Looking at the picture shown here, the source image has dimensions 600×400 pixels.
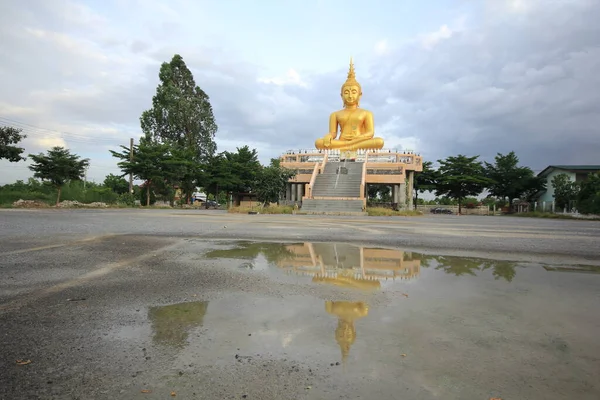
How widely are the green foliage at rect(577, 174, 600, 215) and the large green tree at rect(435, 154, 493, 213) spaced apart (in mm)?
10952

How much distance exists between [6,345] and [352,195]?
25.2 metres

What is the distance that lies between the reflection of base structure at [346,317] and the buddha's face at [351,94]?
3274cm

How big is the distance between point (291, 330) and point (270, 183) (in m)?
25.0

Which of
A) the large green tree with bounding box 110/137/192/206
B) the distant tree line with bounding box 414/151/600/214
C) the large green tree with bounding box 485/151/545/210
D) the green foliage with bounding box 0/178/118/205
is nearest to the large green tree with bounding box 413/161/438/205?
the distant tree line with bounding box 414/151/600/214

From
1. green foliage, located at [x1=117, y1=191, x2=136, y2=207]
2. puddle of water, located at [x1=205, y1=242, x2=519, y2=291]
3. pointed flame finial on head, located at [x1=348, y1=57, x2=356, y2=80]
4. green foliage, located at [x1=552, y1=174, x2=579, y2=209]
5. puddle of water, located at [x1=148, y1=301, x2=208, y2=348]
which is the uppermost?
pointed flame finial on head, located at [x1=348, y1=57, x2=356, y2=80]

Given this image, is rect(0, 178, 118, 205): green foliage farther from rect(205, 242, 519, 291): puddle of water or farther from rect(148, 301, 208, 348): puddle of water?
Answer: rect(148, 301, 208, 348): puddle of water

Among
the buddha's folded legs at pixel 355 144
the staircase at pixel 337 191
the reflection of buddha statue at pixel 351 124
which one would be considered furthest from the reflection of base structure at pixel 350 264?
the reflection of buddha statue at pixel 351 124

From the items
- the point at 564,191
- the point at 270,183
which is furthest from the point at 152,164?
the point at 564,191

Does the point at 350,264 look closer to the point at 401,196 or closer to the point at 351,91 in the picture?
the point at 401,196

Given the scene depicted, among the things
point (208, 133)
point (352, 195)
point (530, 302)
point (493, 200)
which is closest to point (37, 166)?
point (208, 133)

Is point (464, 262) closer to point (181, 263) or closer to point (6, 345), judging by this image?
point (181, 263)

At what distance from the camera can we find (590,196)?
2658cm

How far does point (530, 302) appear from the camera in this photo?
12.3ft

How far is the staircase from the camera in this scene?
2441cm
